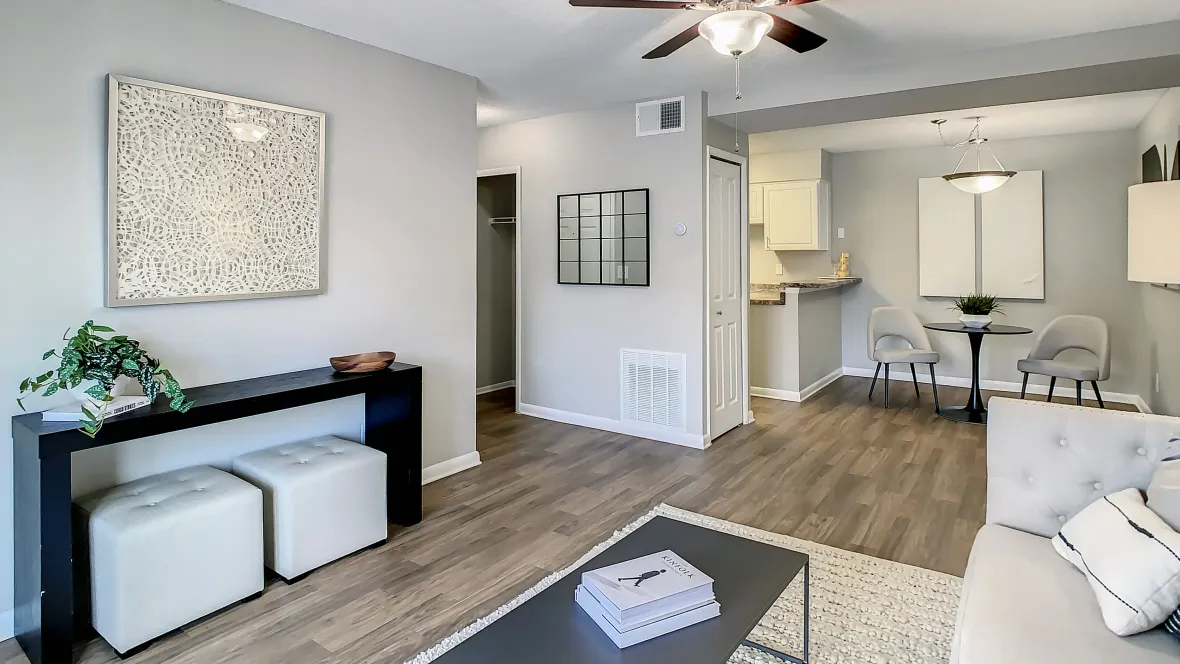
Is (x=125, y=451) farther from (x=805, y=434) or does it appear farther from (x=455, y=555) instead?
(x=805, y=434)

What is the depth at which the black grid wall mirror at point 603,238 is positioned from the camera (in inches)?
187

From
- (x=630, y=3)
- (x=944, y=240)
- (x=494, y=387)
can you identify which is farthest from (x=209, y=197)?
(x=944, y=240)

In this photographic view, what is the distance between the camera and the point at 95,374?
7.29 ft

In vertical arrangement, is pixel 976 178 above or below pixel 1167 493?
above

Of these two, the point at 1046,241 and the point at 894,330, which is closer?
the point at 894,330

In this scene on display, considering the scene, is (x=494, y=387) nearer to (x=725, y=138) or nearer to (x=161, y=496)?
(x=725, y=138)

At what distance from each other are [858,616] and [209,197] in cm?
298

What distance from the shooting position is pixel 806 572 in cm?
199

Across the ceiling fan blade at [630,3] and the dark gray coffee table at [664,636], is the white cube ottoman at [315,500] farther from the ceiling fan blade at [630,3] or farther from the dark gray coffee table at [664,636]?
the ceiling fan blade at [630,3]

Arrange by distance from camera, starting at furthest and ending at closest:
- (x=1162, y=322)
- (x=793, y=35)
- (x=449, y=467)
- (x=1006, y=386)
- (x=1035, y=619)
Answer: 1. (x=1006, y=386)
2. (x=1162, y=322)
3. (x=449, y=467)
4. (x=793, y=35)
5. (x=1035, y=619)

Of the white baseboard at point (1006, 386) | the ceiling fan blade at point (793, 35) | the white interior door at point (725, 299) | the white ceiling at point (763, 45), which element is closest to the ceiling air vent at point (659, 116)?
the white ceiling at point (763, 45)

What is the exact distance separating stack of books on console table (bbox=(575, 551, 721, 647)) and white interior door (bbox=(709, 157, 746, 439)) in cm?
304

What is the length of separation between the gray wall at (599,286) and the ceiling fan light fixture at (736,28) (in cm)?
200

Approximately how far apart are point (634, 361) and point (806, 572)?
2.93 metres
